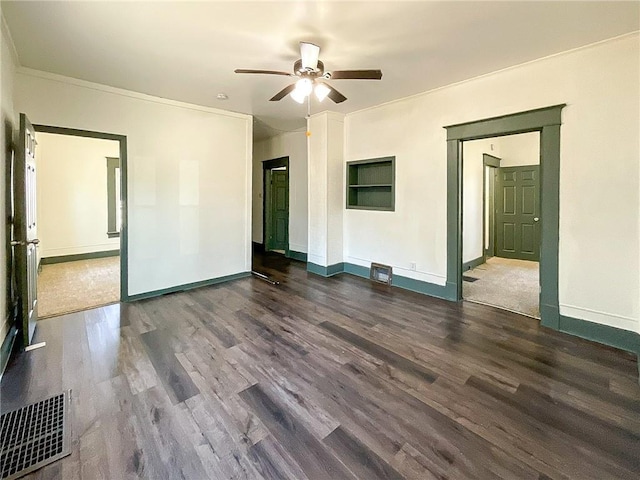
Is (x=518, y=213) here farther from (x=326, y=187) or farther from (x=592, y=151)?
(x=326, y=187)

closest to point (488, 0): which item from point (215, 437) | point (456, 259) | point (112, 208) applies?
point (456, 259)

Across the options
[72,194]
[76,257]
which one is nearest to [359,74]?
[72,194]

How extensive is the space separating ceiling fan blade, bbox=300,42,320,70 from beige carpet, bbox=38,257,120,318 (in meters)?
3.82

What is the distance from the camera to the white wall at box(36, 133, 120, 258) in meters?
6.15

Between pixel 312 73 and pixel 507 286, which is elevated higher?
pixel 312 73

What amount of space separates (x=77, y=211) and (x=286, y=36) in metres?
6.38

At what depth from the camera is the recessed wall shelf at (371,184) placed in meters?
4.98

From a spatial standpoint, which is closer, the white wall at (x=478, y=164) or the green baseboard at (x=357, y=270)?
the green baseboard at (x=357, y=270)

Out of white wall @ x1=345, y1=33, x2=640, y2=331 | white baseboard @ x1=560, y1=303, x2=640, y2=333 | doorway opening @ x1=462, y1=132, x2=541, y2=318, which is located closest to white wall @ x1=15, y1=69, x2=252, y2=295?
white wall @ x1=345, y1=33, x2=640, y2=331

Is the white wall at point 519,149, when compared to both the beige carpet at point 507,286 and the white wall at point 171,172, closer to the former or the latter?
the beige carpet at point 507,286

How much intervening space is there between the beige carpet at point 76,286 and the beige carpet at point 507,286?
5.12 metres

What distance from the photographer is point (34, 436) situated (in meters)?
1.80

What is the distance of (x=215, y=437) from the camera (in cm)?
178

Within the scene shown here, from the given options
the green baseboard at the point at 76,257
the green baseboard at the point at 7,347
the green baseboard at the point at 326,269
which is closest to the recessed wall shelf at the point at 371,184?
the green baseboard at the point at 326,269
